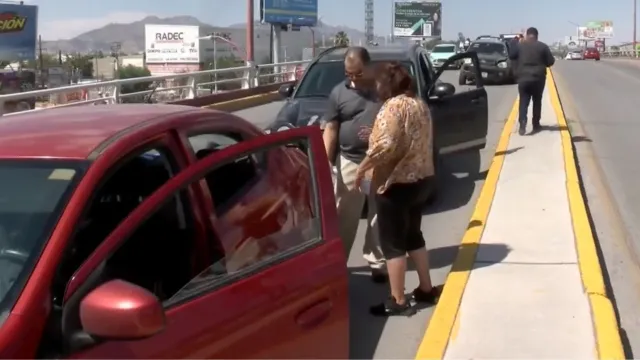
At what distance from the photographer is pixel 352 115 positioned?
253 inches

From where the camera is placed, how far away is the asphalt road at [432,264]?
5.31 metres

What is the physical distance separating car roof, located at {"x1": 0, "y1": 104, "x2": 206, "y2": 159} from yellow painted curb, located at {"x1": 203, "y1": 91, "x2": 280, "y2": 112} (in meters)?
18.2

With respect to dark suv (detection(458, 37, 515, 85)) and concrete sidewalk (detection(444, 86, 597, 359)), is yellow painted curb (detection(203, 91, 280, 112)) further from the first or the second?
concrete sidewalk (detection(444, 86, 597, 359))

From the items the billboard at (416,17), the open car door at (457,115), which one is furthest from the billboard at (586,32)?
the open car door at (457,115)

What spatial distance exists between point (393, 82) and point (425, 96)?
165 inches

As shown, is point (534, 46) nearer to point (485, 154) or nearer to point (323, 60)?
point (485, 154)

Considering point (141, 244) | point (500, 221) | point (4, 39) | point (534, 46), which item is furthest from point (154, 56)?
point (141, 244)

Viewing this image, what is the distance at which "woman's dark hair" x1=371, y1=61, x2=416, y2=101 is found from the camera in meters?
5.43

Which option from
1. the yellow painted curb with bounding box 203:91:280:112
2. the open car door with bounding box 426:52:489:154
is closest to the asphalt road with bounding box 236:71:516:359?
the open car door with bounding box 426:52:489:154

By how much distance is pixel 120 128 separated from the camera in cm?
347

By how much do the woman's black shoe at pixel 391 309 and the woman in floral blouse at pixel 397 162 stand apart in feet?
0.07

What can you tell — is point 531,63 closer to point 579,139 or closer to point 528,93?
point 528,93

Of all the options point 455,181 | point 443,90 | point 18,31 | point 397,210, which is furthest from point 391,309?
Result: point 18,31

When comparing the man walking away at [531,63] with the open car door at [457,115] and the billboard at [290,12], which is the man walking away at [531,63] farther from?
the billboard at [290,12]
